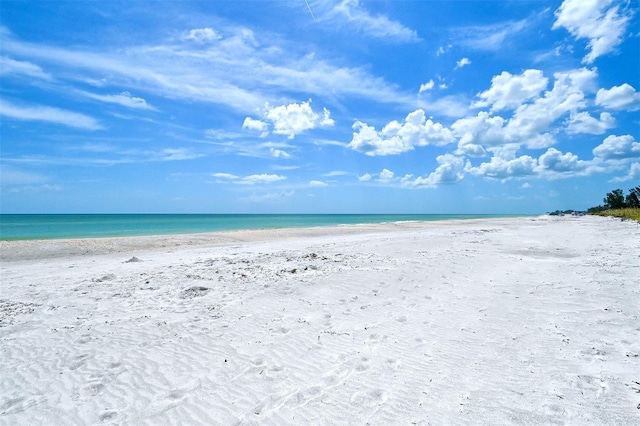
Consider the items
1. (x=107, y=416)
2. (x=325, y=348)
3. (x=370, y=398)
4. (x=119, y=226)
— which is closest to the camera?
(x=107, y=416)

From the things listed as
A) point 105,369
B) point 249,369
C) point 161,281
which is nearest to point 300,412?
point 249,369

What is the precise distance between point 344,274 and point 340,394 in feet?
21.6

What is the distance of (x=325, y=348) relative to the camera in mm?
5699

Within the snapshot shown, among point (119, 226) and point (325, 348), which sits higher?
point (119, 226)

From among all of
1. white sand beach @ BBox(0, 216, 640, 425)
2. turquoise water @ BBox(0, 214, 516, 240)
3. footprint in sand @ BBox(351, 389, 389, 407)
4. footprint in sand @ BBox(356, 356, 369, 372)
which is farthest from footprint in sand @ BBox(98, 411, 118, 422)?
turquoise water @ BBox(0, 214, 516, 240)

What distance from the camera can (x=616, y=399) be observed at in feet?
13.0

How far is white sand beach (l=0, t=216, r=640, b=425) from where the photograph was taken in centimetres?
405

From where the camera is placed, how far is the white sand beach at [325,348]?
160 inches

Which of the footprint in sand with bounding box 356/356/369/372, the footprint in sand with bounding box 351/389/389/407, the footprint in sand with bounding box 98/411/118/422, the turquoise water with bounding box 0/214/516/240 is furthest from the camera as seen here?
the turquoise water with bounding box 0/214/516/240

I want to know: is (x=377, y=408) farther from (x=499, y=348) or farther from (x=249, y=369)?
(x=499, y=348)

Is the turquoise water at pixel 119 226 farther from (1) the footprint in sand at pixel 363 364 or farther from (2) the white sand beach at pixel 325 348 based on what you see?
(1) the footprint in sand at pixel 363 364

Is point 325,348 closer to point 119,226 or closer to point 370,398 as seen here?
point 370,398

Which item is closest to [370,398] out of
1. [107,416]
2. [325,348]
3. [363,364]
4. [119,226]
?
[363,364]

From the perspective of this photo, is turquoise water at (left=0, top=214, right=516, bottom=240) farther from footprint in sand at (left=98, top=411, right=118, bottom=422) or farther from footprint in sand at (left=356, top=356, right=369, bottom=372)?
footprint in sand at (left=356, top=356, right=369, bottom=372)
